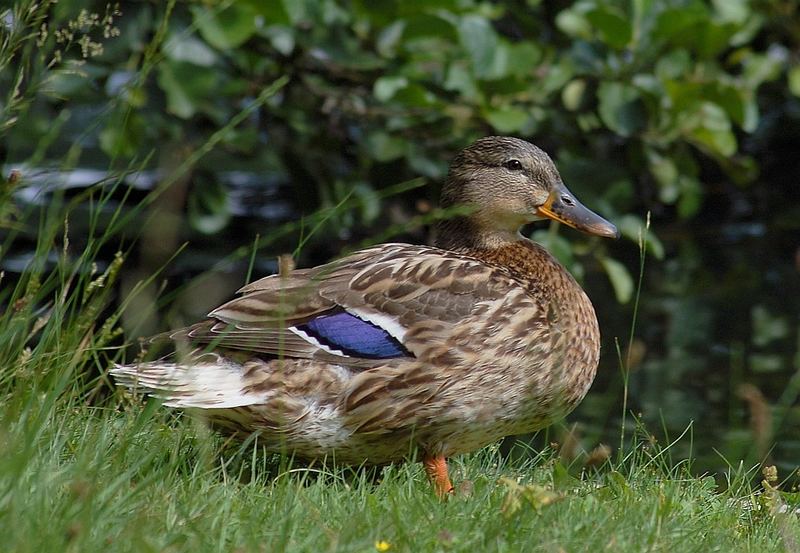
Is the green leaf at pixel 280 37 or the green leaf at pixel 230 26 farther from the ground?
the green leaf at pixel 230 26

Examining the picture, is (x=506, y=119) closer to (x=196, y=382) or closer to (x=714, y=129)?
(x=714, y=129)

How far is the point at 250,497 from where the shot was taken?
3641 mm

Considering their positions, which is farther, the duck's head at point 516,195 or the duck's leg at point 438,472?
the duck's head at point 516,195

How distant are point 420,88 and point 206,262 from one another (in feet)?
8.31

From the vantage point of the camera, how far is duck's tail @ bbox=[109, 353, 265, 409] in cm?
419

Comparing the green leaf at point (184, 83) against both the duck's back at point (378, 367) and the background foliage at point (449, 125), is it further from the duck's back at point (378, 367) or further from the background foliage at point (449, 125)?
the duck's back at point (378, 367)

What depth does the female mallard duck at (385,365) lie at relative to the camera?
14.1 ft

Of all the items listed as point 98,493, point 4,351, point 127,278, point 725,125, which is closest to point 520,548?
point 98,493

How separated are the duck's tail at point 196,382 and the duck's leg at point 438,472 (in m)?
0.56

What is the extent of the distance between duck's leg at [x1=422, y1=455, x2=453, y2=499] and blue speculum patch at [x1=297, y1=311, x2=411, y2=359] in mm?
336

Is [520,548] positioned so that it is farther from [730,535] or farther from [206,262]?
[206,262]

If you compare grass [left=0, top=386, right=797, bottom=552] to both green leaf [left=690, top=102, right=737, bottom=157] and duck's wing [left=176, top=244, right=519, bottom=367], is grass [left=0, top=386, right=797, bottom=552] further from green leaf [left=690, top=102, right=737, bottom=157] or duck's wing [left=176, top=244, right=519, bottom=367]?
green leaf [left=690, top=102, right=737, bottom=157]

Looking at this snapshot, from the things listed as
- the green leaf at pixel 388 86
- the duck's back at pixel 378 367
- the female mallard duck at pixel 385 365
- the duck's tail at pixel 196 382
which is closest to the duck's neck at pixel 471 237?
the female mallard duck at pixel 385 365

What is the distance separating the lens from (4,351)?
13.7 ft
